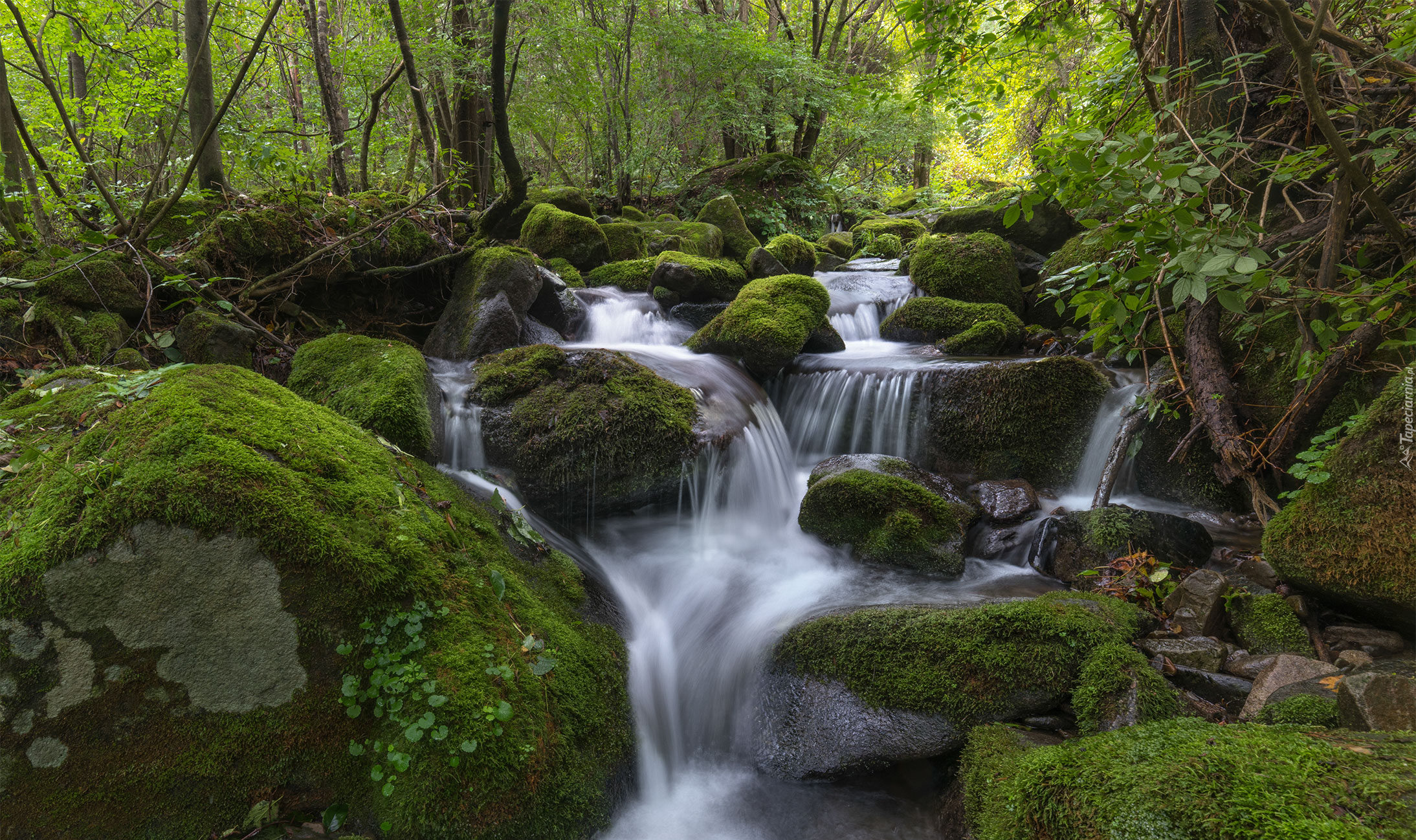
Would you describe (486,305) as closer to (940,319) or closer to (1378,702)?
(940,319)

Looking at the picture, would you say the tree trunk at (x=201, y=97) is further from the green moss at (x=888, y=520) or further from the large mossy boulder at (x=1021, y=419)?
the large mossy boulder at (x=1021, y=419)

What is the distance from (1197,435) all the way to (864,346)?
14.0ft

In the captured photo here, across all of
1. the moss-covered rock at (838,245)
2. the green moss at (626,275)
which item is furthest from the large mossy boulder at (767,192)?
the green moss at (626,275)

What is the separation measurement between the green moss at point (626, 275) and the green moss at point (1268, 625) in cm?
730

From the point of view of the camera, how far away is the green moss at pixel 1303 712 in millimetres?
2344

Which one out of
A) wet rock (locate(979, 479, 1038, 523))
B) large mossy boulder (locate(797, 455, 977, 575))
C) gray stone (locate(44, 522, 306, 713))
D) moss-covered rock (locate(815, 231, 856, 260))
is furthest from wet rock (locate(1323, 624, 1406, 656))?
moss-covered rock (locate(815, 231, 856, 260))

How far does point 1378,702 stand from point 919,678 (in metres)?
1.59

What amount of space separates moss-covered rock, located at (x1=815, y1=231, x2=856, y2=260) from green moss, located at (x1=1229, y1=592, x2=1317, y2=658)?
11.2 m

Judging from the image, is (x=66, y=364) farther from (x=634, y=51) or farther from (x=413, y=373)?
(x=634, y=51)

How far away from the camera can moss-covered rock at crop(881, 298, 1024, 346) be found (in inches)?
301

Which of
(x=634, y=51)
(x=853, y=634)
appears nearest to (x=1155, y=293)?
(x=853, y=634)

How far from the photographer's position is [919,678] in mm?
3131

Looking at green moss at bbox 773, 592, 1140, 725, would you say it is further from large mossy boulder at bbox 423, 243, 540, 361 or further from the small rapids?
large mossy boulder at bbox 423, 243, 540, 361

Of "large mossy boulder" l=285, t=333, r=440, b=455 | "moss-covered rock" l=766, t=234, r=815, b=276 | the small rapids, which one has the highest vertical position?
"moss-covered rock" l=766, t=234, r=815, b=276
